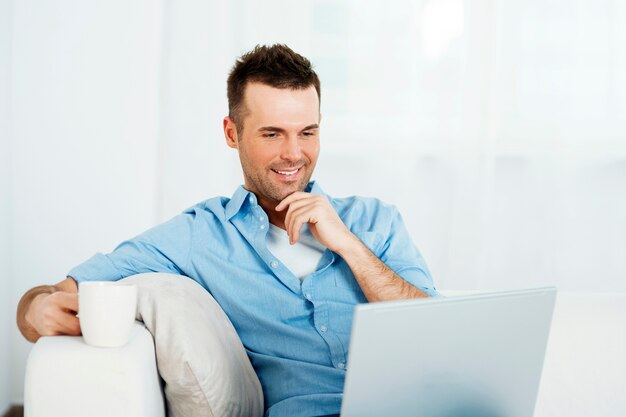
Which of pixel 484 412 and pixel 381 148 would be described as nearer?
pixel 484 412

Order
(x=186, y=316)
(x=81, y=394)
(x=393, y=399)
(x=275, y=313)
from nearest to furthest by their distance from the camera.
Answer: (x=393, y=399), (x=81, y=394), (x=186, y=316), (x=275, y=313)

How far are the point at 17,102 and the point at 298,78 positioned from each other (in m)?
1.63

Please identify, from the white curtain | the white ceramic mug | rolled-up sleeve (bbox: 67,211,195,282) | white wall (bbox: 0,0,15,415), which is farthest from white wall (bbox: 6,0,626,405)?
the white ceramic mug

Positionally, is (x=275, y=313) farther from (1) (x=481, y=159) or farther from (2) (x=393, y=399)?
(1) (x=481, y=159)

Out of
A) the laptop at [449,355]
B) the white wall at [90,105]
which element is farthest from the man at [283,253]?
the white wall at [90,105]

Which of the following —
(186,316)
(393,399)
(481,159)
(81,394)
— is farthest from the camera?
(481,159)

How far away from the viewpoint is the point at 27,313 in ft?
4.66

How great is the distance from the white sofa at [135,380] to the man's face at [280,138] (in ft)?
1.99

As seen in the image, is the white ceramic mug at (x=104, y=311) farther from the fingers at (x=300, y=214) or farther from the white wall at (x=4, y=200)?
the white wall at (x=4, y=200)

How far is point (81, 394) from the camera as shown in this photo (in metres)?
1.20

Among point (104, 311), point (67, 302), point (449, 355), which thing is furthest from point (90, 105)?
point (449, 355)

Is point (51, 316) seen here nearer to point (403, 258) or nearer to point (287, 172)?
point (287, 172)

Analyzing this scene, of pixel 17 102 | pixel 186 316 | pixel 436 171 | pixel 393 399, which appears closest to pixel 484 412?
pixel 393 399

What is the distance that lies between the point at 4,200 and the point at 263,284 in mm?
1662
